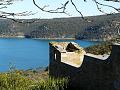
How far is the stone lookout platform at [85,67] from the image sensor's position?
1031 cm

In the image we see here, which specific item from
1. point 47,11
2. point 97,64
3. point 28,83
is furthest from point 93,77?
point 47,11

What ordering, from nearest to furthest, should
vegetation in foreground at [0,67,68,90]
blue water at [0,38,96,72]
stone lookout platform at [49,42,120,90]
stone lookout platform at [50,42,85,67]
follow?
stone lookout platform at [49,42,120,90] → vegetation in foreground at [0,67,68,90] → stone lookout platform at [50,42,85,67] → blue water at [0,38,96,72]

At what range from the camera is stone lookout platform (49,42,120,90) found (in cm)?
1031

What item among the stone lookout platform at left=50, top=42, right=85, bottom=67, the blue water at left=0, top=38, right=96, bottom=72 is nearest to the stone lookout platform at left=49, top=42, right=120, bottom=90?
the stone lookout platform at left=50, top=42, right=85, bottom=67

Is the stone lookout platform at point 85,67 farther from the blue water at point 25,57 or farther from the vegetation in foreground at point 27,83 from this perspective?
the blue water at point 25,57

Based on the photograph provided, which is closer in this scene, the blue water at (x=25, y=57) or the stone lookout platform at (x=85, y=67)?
the stone lookout platform at (x=85, y=67)

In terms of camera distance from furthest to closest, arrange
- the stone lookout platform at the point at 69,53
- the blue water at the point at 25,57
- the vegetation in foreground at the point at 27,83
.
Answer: the blue water at the point at 25,57 < the stone lookout platform at the point at 69,53 < the vegetation in foreground at the point at 27,83

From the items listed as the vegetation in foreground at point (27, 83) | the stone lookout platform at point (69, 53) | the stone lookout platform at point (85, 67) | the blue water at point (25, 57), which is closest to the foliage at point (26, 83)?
the vegetation in foreground at point (27, 83)

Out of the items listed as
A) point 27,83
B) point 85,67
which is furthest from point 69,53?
point 85,67

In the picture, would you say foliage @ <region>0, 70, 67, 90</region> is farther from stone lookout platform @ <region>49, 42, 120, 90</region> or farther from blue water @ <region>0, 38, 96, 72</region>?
blue water @ <region>0, 38, 96, 72</region>

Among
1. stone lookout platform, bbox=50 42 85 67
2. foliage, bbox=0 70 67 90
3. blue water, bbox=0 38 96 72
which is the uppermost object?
stone lookout platform, bbox=50 42 85 67

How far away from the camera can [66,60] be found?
14836mm

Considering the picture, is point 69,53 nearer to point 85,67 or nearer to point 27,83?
point 27,83

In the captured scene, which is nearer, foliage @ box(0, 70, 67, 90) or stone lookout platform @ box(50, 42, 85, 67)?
foliage @ box(0, 70, 67, 90)
